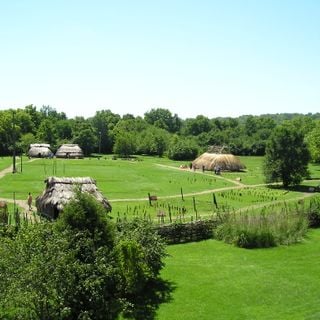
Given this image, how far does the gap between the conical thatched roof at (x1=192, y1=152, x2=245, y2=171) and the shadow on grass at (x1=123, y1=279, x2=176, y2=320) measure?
50.2 meters

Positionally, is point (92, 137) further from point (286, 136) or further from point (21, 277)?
point (21, 277)

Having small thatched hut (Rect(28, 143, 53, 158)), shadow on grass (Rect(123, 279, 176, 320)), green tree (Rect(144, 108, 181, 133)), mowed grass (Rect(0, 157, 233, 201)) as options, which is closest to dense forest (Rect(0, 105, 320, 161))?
small thatched hut (Rect(28, 143, 53, 158))

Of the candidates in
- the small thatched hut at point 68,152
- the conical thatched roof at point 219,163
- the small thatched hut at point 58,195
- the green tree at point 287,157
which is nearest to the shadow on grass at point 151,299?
the small thatched hut at point 58,195

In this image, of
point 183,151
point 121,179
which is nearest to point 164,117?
point 183,151

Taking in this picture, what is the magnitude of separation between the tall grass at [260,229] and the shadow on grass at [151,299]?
869 centimetres

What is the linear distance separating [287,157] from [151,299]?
1577 inches

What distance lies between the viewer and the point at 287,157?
191ft

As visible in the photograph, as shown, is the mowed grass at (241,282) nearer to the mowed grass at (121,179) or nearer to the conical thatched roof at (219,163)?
the mowed grass at (121,179)

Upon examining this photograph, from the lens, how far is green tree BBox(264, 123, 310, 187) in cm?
5828

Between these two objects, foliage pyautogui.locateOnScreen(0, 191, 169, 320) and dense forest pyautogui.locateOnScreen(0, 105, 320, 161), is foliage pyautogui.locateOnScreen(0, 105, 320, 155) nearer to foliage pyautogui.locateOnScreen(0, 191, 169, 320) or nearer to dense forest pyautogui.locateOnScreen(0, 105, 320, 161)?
dense forest pyautogui.locateOnScreen(0, 105, 320, 161)

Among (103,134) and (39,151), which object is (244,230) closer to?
(39,151)

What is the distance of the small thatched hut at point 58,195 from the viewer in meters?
34.3

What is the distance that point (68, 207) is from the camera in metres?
19.9

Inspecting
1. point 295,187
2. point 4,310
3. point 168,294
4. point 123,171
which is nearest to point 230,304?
point 168,294
